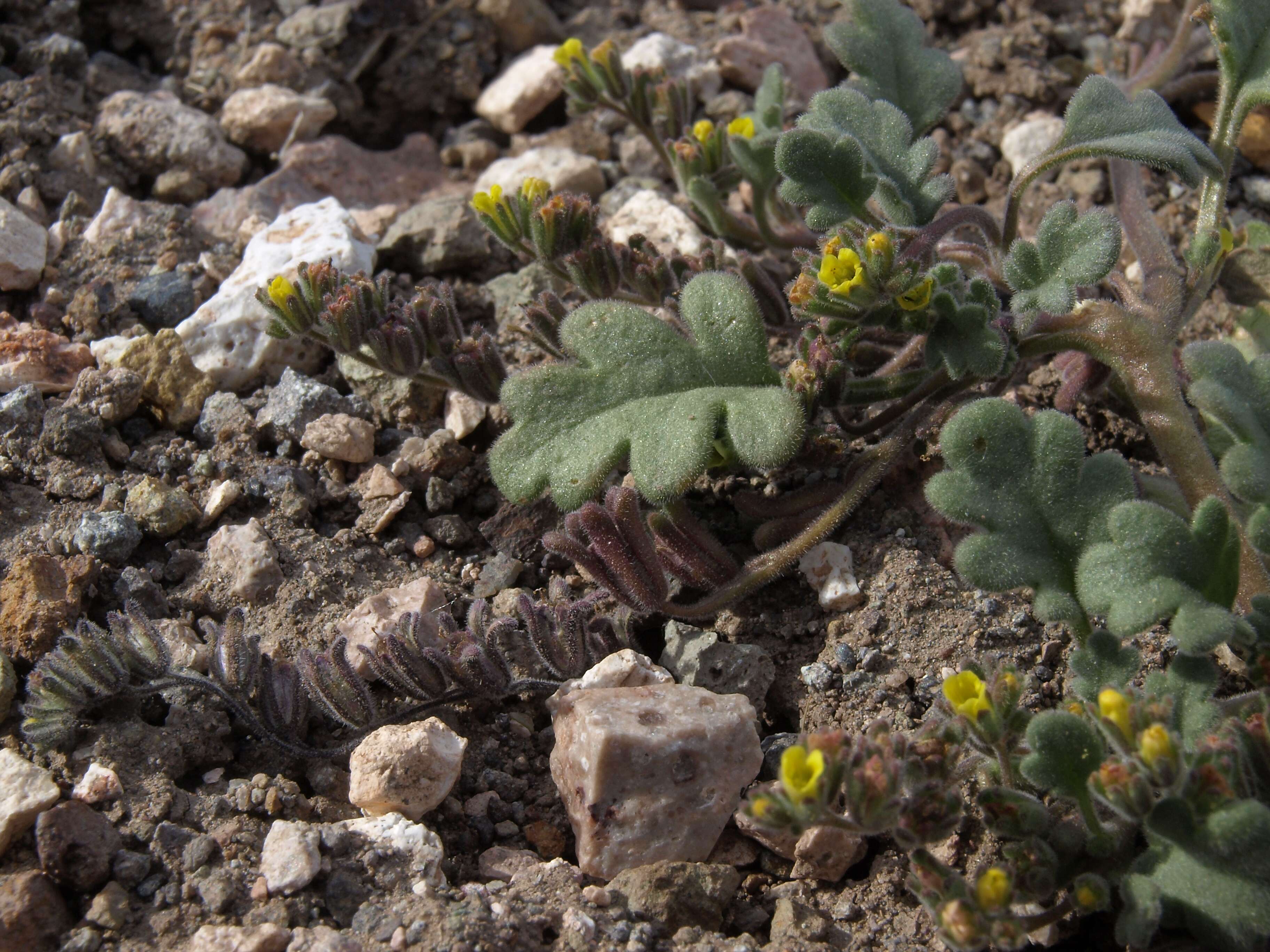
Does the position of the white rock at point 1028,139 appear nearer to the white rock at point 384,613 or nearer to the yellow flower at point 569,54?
the yellow flower at point 569,54

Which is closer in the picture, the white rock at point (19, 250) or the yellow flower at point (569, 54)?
the white rock at point (19, 250)

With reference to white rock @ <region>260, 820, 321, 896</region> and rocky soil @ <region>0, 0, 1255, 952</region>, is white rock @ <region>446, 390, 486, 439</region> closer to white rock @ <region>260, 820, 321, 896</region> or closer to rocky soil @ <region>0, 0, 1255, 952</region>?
rocky soil @ <region>0, 0, 1255, 952</region>

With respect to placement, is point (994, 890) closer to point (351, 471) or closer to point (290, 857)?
point (290, 857)

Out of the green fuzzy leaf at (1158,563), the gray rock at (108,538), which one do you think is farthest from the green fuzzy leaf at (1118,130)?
the gray rock at (108,538)

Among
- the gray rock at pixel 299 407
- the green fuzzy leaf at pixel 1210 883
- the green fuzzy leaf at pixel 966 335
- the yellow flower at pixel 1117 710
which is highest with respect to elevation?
the green fuzzy leaf at pixel 966 335

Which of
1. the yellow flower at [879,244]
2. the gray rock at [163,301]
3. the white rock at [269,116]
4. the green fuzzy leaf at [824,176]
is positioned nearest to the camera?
the yellow flower at [879,244]

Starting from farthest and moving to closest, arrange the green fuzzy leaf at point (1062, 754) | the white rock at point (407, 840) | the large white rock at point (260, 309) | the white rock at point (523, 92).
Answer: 1. the white rock at point (523, 92)
2. the large white rock at point (260, 309)
3. the white rock at point (407, 840)
4. the green fuzzy leaf at point (1062, 754)

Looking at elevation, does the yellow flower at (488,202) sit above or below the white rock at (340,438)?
above
